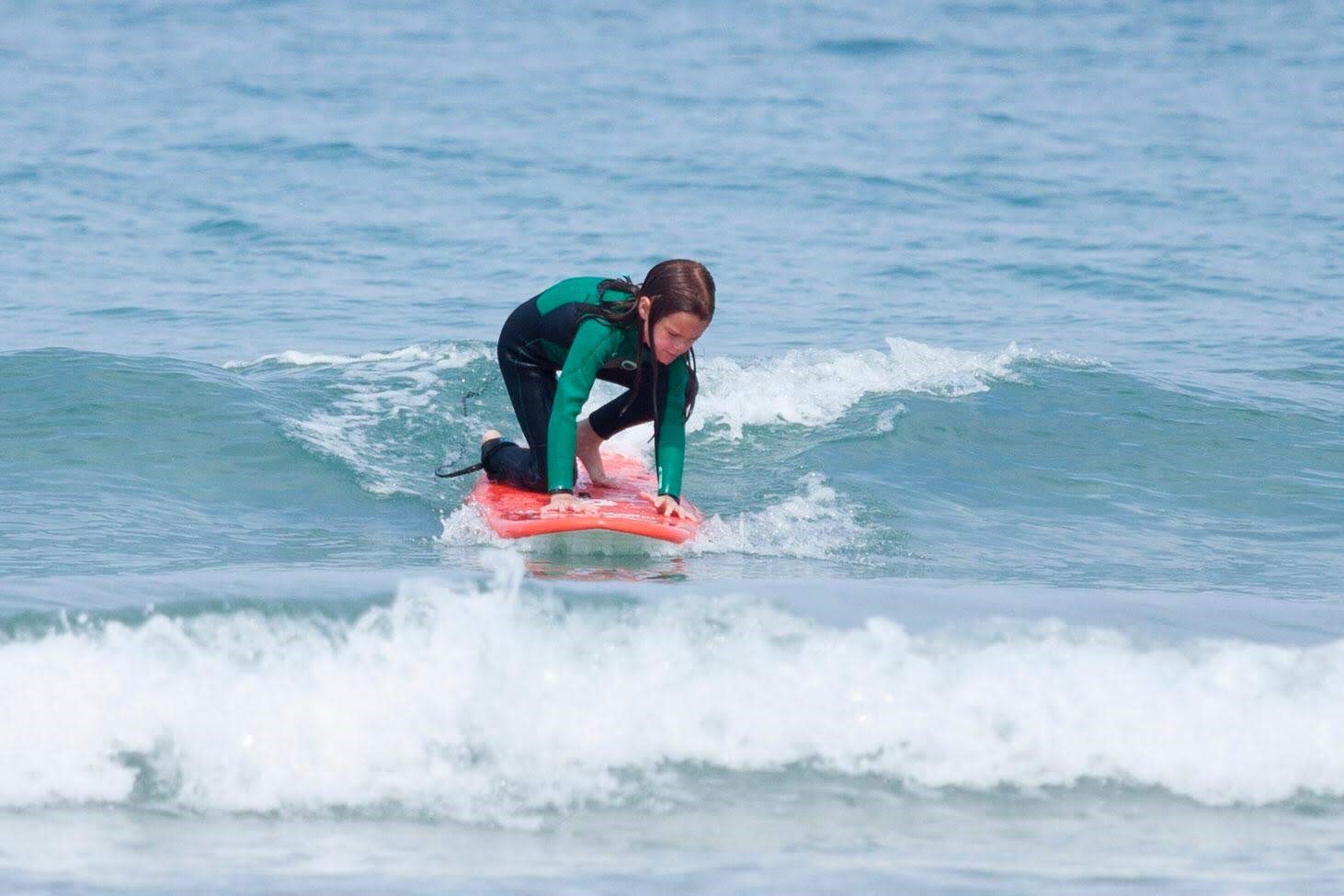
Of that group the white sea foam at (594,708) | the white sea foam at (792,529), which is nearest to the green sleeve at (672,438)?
the white sea foam at (792,529)

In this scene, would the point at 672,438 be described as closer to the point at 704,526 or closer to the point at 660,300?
the point at 704,526

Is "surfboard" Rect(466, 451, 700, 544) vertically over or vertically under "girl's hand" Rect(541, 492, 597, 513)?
under

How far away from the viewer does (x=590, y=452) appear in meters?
7.05

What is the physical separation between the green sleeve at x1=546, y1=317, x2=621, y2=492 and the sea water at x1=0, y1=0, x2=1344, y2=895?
1.66 feet

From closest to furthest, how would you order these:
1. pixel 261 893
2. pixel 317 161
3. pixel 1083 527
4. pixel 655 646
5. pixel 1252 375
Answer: pixel 261 893 < pixel 655 646 < pixel 1083 527 < pixel 1252 375 < pixel 317 161

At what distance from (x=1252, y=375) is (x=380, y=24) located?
57.0ft

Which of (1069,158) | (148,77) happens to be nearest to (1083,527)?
(1069,158)

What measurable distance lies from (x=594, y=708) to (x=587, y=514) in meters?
1.43

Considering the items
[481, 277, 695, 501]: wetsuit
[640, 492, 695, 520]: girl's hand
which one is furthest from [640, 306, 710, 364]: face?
[640, 492, 695, 520]: girl's hand

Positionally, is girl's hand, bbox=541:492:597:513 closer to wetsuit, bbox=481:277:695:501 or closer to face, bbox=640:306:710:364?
wetsuit, bbox=481:277:695:501

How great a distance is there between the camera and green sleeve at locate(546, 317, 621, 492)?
6.29m

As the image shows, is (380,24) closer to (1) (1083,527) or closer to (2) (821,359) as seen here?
(2) (821,359)

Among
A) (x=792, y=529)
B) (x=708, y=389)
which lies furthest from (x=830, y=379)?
(x=792, y=529)

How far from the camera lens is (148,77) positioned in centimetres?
2109
